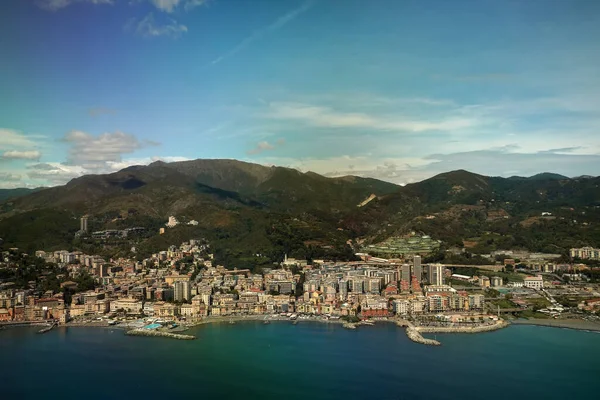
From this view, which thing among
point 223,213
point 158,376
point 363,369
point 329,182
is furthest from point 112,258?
point 329,182

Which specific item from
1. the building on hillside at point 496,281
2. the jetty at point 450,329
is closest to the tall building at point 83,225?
the jetty at point 450,329

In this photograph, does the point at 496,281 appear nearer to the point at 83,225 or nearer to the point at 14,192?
the point at 83,225

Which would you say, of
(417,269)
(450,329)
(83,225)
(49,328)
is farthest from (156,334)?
(83,225)

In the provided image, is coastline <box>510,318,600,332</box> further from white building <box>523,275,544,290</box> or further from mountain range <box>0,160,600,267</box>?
mountain range <box>0,160,600,267</box>

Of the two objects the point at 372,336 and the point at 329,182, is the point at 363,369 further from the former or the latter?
the point at 329,182

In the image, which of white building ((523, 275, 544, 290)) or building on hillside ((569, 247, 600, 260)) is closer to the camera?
white building ((523, 275, 544, 290))

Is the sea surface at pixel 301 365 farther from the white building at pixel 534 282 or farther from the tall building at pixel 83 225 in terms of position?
the tall building at pixel 83 225

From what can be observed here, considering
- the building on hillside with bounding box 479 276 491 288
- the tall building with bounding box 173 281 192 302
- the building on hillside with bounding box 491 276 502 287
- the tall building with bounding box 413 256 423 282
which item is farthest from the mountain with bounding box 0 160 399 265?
the building on hillside with bounding box 491 276 502 287
